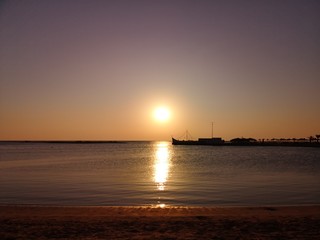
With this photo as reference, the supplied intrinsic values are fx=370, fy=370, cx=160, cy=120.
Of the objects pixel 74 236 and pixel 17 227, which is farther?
pixel 17 227

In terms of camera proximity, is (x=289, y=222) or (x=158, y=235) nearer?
(x=158, y=235)

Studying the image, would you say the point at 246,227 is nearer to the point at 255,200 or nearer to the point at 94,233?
the point at 94,233

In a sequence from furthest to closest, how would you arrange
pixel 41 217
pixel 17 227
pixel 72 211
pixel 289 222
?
pixel 72 211 < pixel 41 217 < pixel 289 222 < pixel 17 227

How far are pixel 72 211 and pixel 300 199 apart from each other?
1539 centimetres

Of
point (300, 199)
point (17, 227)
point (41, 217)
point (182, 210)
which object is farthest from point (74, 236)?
point (300, 199)

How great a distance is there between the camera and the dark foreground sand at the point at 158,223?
13648 mm

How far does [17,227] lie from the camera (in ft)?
48.5

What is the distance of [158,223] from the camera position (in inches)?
626

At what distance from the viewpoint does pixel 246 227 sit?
15.1m

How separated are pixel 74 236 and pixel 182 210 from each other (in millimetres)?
7639

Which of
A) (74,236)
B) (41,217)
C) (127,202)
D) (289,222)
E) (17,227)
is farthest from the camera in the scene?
(127,202)

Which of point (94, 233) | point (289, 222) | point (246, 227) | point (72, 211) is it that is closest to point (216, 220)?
point (246, 227)

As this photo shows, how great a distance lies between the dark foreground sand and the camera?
1365 centimetres

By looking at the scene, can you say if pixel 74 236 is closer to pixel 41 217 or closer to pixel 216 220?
pixel 41 217
